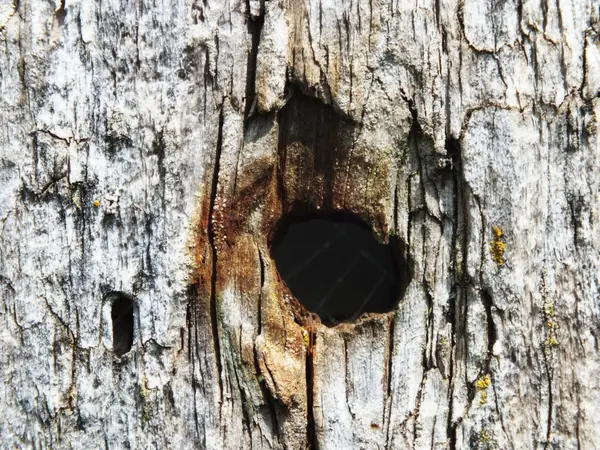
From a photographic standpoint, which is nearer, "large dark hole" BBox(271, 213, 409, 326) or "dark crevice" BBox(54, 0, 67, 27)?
"dark crevice" BBox(54, 0, 67, 27)

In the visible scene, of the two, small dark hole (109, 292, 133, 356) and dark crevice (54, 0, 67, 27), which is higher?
dark crevice (54, 0, 67, 27)

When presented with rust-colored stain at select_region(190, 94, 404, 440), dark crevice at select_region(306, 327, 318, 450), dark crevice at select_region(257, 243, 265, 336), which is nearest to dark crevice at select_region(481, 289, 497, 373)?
rust-colored stain at select_region(190, 94, 404, 440)

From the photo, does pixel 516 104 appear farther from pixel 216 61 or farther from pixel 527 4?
pixel 216 61

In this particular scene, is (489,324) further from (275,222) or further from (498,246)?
(275,222)

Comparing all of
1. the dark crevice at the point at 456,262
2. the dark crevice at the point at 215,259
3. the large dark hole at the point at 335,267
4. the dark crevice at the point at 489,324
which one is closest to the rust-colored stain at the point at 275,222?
the dark crevice at the point at 215,259

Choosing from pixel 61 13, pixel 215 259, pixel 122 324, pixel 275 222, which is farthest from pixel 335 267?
pixel 61 13

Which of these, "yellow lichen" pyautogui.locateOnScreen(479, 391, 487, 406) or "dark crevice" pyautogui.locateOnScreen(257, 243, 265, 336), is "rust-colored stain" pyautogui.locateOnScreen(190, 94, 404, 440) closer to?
"dark crevice" pyautogui.locateOnScreen(257, 243, 265, 336)

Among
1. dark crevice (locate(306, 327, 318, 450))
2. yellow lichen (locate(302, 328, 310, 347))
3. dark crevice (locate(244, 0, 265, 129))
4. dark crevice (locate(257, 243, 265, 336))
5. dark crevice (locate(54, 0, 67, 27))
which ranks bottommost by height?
dark crevice (locate(306, 327, 318, 450))
